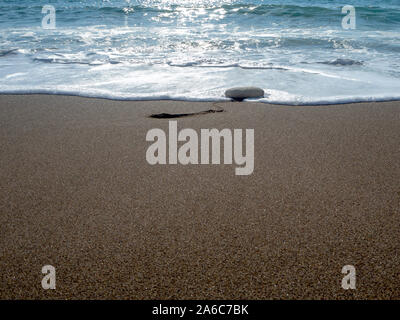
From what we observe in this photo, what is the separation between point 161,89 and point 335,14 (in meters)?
8.70

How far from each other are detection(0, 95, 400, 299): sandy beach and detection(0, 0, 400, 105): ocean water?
1.22m

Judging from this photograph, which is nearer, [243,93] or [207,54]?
[243,93]

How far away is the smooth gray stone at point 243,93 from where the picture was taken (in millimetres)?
3656

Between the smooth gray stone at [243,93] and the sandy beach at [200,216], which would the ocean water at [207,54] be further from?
the sandy beach at [200,216]

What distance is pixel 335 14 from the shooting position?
10.5 meters

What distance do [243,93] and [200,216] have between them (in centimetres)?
217

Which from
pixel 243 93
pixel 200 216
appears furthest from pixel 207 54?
pixel 200 216

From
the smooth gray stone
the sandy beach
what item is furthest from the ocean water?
the sandy beach

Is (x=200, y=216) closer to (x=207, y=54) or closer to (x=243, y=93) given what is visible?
(x=243, y=93)

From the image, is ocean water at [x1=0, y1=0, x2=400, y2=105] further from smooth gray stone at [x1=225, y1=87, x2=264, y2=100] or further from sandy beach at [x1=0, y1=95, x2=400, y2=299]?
sandy beach at [x1=0, y1=95, x2=400, y2=299]

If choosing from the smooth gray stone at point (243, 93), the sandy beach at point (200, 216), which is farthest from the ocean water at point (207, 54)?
the sandy beach at point (200, 216)

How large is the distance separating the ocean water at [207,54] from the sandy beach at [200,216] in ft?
3.99

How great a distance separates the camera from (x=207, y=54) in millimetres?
5918

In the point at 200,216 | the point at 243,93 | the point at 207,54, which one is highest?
the point at 207,54
